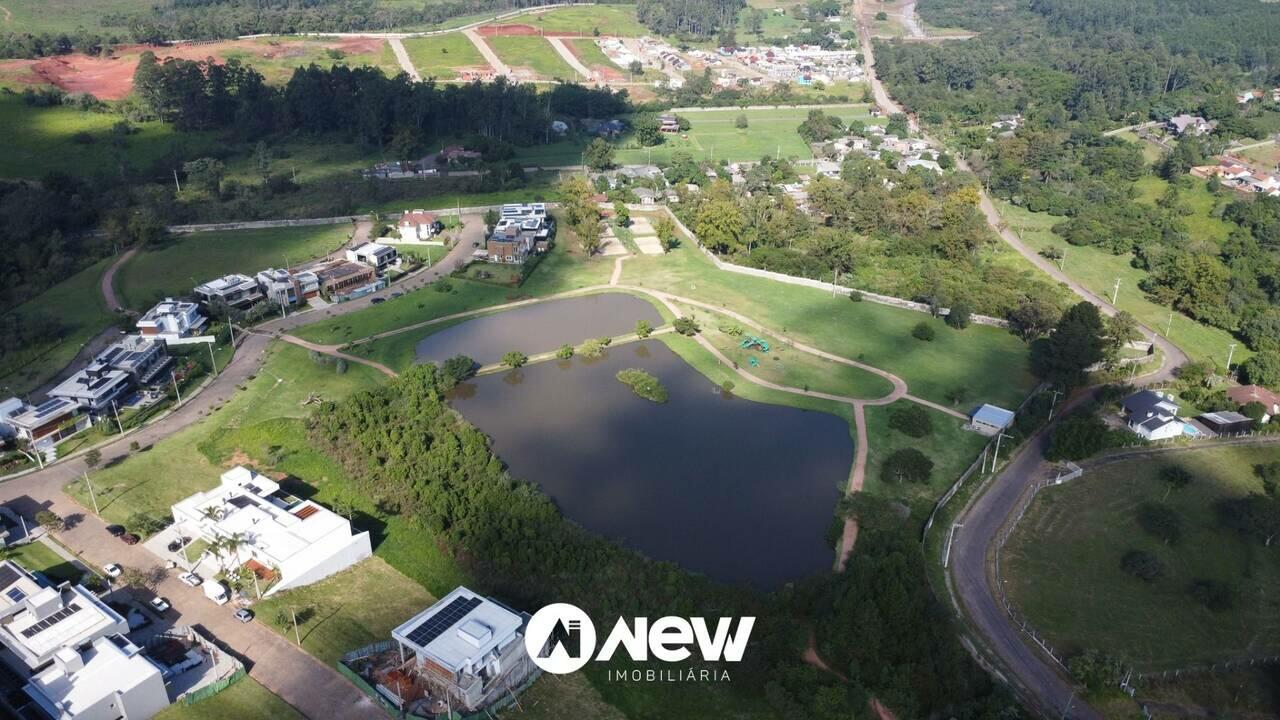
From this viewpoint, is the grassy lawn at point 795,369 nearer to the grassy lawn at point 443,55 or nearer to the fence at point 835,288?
the fence at point 835,288

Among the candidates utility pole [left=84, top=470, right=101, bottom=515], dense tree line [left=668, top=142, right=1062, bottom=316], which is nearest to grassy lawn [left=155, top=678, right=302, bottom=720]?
utility pole [left=84, top=470, right=101, bottom=515]

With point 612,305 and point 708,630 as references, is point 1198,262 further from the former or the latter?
point 708,630

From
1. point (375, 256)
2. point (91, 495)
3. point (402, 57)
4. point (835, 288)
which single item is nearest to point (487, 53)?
point (402, 57)

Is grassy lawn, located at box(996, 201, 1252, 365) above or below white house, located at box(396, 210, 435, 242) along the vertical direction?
below

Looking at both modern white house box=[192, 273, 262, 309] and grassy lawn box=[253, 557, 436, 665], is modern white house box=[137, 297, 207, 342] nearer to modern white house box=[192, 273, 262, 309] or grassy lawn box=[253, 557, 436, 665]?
modern white house box=[192, 273, 262, 309]

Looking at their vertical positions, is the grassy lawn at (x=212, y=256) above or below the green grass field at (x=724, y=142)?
below

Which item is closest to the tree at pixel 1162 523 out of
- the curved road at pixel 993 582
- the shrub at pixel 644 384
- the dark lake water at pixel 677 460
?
the curved road at pixel 993 582

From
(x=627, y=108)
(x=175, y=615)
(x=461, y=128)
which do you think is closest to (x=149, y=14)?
(x=461, y=128)
